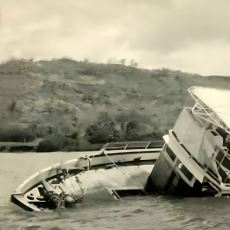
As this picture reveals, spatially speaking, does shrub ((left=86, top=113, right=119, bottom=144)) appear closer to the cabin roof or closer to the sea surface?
the cabin roof

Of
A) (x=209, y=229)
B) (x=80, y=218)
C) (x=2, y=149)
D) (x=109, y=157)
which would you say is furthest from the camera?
(x=2, y=149)

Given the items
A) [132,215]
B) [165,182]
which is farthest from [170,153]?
[132,215]

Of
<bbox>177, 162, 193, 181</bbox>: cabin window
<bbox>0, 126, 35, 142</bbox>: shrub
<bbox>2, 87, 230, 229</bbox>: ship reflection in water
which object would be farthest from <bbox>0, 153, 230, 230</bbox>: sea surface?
<bbox>0, 126, 35, 142</bbox>: shrub

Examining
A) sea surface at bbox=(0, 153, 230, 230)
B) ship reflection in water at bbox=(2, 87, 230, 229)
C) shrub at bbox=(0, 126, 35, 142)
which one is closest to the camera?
sea surface at bbox=(0, 153, 230, 230)

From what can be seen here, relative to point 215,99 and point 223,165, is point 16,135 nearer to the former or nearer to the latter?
point 215,99

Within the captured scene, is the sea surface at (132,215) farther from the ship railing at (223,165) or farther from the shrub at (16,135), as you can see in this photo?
the shrub at (16,135)

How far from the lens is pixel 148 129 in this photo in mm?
93312

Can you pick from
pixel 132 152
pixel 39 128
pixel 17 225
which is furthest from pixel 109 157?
pixel 39 128

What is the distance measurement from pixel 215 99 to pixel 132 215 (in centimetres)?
805

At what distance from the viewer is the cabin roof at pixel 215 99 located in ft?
101

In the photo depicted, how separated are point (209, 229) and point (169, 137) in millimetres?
8883

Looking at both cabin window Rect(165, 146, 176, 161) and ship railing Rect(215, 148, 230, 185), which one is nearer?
ship railing Rect(215, 148, 230, 185)

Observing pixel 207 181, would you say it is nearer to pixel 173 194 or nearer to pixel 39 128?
pixel 173 194

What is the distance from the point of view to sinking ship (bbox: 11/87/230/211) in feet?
99.8
